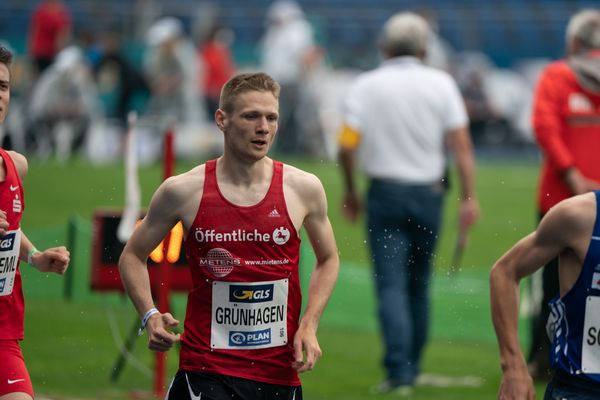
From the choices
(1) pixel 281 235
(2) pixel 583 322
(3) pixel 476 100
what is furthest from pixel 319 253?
(3) pixel 476 100

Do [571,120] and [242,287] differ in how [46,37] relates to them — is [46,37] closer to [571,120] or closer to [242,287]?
[571,120]

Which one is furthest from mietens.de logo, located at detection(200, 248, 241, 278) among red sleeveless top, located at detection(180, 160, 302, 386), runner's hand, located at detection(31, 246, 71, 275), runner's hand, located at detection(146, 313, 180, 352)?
runner's hand, located at detection(31, 246, 71, 275)

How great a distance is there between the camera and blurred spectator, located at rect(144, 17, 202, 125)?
25.1 m

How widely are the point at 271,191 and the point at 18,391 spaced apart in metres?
1.29

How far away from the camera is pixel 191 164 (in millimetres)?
25359

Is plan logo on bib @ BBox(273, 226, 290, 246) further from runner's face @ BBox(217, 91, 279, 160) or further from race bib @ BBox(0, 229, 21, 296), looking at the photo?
race bib @ BBox(0, 229, 21, 296)

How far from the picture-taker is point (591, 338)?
544 centimetres

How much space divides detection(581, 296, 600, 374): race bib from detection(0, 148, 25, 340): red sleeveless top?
7.58 ft

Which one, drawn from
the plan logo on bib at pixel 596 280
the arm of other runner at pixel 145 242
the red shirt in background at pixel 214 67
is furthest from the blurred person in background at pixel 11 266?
the red shirt in background at pixel 214 67

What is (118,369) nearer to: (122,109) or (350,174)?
(350,174)

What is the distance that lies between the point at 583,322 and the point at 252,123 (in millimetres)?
1514

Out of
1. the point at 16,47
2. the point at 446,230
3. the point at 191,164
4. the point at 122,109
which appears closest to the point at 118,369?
the point at 446,230

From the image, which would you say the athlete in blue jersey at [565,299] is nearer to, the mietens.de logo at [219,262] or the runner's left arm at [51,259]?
the mietens.de logo at [219,262]

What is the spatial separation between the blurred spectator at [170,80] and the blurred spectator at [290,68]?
2.11 m
